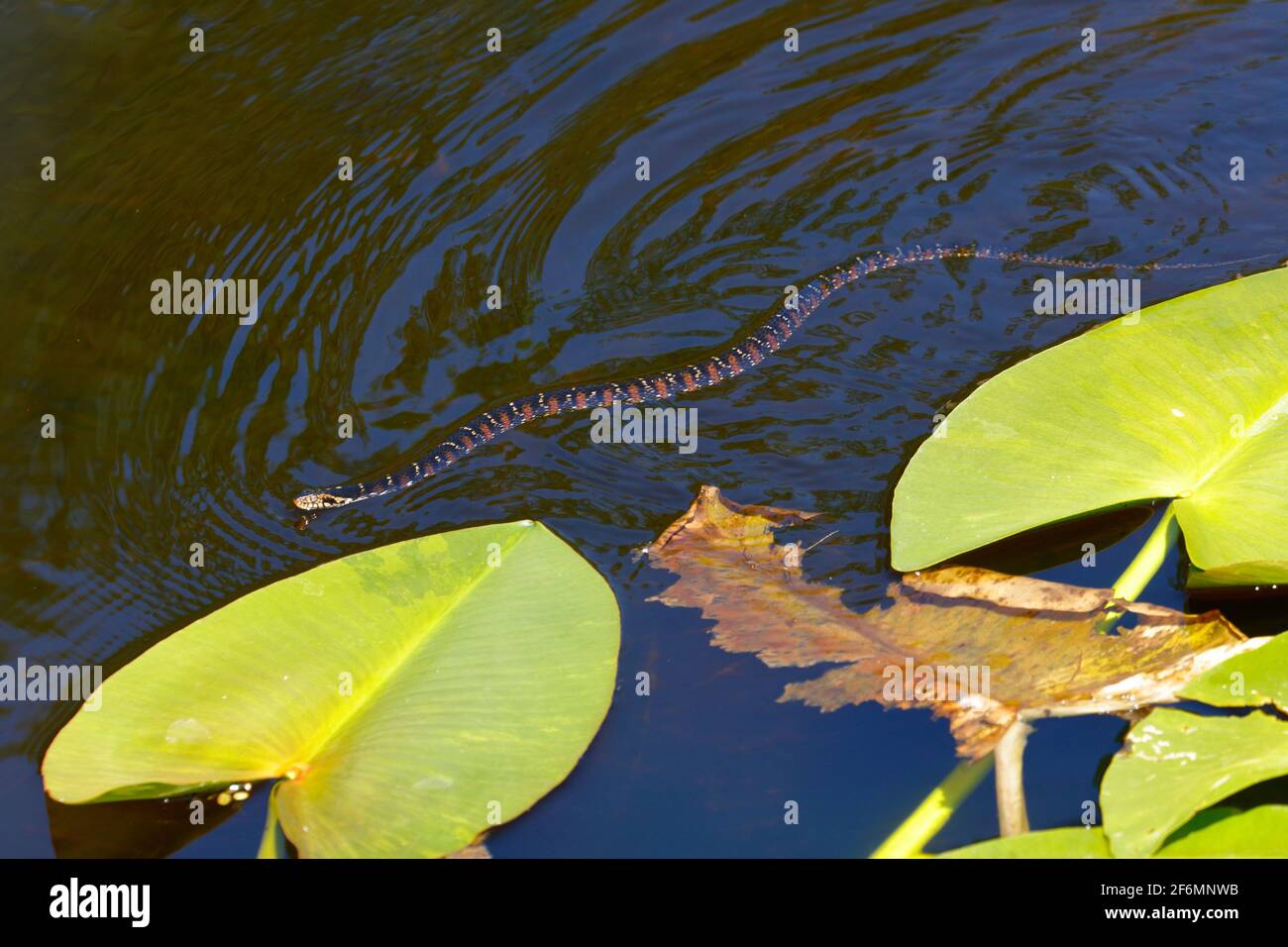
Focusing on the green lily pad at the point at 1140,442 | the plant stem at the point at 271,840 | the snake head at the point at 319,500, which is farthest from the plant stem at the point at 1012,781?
the snake head at the point at 319,500

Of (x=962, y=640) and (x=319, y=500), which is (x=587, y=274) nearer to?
(x=319, y=500)

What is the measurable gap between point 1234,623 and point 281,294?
620cm

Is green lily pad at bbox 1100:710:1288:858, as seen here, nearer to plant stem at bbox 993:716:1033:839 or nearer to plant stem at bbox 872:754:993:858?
plant stem at bbox 993:716:1033:839

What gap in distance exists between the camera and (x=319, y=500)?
6699 millimetres

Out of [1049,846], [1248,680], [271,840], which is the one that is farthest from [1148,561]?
[271,840]

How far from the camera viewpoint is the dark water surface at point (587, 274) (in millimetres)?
5375

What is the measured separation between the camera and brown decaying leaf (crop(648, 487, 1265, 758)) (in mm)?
4797

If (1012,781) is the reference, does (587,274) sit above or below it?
above

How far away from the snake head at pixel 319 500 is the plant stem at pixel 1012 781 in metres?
3.96

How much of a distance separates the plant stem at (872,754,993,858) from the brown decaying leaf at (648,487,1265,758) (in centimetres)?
8

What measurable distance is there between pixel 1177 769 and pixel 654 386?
417 cm

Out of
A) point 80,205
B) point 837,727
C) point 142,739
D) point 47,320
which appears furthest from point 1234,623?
point 80,205

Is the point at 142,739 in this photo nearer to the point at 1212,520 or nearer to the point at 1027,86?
the point at 1212,520

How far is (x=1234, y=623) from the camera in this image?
5449mm
